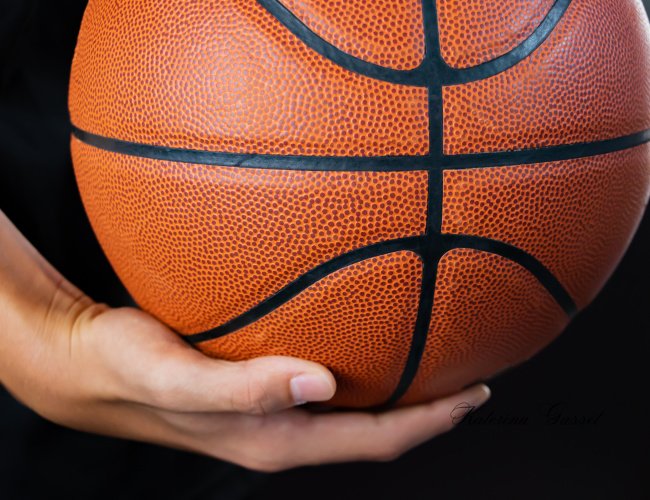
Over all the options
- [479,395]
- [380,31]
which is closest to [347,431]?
[479,395]

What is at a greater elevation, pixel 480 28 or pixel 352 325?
pixel 480 28

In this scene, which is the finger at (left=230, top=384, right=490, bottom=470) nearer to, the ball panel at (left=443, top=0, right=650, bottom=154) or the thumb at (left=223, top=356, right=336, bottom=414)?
the thumb at (left=223, top=356, right=336, bottom=414)

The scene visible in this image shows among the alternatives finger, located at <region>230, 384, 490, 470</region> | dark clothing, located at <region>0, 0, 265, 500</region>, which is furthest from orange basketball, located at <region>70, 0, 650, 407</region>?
dark clothing, located at <region>0, 0, 265, 500</region>

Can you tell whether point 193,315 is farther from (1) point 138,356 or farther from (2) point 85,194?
(2) point 85,194

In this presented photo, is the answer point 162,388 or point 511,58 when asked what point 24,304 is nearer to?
point 162,388

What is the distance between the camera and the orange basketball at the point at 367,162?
69 centimetres

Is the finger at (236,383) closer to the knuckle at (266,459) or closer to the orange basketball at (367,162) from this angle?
the orange basketball at (367,162)

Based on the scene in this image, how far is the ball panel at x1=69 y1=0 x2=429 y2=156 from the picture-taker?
0.68 metres

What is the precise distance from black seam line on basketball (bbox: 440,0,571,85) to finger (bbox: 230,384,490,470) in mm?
442

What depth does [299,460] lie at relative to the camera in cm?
98

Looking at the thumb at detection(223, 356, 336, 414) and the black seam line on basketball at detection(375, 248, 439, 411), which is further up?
the black seam line on basketball at detection(375, 248, 439, 411)

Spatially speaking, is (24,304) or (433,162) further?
(24,304)

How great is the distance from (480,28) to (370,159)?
17 centimetres

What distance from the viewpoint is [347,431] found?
3.10ft
